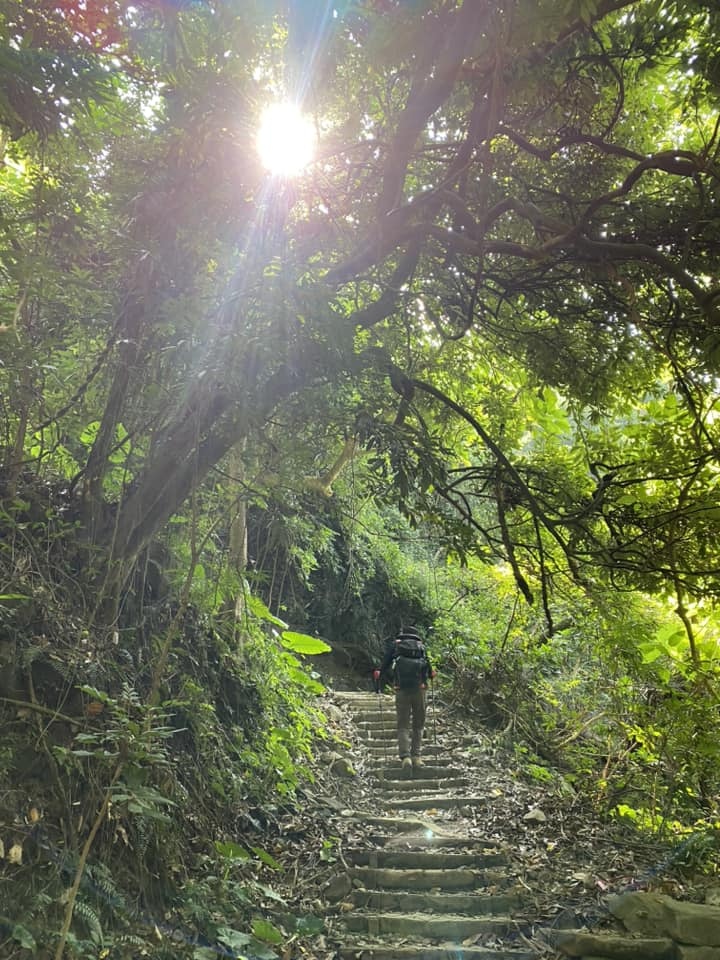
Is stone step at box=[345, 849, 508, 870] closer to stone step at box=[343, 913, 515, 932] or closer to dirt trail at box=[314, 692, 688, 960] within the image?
dirt trail at box=[314, 692, 688, 960]

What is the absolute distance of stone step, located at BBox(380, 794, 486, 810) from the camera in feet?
20.2

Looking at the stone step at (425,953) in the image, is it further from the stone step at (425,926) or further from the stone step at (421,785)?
the stone step at (421,785)

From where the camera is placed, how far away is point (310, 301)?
8.89 ft

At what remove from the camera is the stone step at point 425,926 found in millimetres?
3971

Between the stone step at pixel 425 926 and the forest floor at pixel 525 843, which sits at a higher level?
the forest floor at pixel 525 843

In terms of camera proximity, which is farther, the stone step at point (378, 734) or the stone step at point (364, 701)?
the stone step at point (364, 701)

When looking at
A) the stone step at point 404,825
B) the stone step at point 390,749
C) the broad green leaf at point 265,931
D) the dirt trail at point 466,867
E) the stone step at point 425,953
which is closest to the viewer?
the broad green leaf at point 265,931

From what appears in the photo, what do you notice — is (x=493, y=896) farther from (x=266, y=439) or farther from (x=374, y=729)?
(x=374, y=729)

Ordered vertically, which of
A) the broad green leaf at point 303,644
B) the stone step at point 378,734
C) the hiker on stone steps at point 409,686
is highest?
the broad green leaf at point 303,644

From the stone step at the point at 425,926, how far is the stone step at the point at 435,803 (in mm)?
2066

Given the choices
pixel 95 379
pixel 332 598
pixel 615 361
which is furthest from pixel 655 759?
pixel 332 598

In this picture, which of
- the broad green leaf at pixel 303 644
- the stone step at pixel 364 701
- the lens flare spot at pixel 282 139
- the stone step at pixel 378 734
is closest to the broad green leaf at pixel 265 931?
the broad green leaf at pixel 303 644

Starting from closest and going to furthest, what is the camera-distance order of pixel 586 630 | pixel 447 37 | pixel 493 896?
1. pixel 447 37
2. pixel 493 896
3. pixel 586 630

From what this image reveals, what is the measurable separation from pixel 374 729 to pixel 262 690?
13.4 ft
